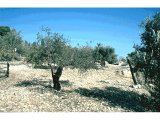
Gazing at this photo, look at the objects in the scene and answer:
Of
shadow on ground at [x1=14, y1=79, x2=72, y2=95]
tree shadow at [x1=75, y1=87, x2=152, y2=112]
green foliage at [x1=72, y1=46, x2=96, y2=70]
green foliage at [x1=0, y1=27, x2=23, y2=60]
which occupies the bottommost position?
tree shadow at [x1=75, y1=87, x2=152, y2=112]

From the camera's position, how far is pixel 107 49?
211ft

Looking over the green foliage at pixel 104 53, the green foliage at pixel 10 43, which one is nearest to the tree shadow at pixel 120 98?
the green foliage at pixel 10 43

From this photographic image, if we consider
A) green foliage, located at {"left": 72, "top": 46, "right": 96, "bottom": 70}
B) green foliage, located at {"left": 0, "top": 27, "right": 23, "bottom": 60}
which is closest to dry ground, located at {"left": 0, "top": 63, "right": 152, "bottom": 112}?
green foliage, located at {"left": 72, "top": 46, "right": 96, "bottom": 70}

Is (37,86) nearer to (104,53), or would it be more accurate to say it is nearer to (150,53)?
(150,53)

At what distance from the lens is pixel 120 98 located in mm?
27125

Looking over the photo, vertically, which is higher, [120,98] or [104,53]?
[104,53]

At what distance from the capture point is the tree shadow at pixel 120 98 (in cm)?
2404

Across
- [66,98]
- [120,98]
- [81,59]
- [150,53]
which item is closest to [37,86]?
[66,98]

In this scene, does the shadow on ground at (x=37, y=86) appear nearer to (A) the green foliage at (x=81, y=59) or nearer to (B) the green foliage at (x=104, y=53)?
(A) the green foliage at (x=81, y=59)

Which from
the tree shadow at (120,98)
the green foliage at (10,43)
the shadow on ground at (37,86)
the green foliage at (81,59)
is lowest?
the tree shadow at (120,98)

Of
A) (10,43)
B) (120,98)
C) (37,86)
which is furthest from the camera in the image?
(10,43)

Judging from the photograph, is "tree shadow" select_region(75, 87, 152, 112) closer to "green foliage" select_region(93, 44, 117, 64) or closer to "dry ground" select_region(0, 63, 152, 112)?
"dry ground" select_region(0, 63, 152, 112)

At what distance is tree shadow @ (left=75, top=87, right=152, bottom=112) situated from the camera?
24.0 m

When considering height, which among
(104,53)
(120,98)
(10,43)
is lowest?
(120,98)
